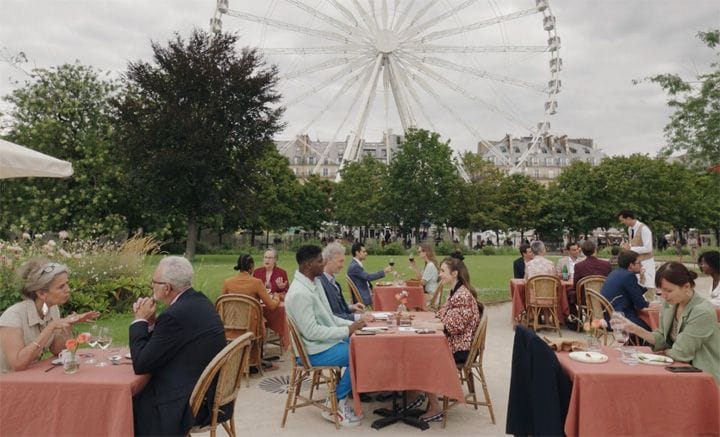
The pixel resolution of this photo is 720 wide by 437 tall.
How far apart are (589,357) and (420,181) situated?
3508 cm

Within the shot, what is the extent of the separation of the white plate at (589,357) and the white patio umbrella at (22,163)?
222 inches

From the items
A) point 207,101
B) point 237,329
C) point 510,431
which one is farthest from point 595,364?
point 207,101

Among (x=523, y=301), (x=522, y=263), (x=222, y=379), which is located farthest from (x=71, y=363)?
(x=522, y=263)

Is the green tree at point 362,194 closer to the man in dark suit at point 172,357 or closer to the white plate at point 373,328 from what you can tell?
the white plate at point 373,328

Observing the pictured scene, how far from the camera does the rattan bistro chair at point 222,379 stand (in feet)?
10.1

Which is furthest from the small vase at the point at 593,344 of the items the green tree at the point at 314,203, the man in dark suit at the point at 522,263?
the green tree at the point at 314,203

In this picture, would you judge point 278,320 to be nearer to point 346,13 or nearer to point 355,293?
point 355,293

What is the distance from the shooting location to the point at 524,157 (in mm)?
39969

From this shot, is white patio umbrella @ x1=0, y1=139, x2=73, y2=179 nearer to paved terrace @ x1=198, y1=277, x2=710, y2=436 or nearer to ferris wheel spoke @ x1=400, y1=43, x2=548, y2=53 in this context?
paved terrace @ x1=198, y1=277, x2=710, y2=436

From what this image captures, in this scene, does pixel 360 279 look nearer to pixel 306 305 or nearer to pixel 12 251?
pixel 306 305

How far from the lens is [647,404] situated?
3.17m

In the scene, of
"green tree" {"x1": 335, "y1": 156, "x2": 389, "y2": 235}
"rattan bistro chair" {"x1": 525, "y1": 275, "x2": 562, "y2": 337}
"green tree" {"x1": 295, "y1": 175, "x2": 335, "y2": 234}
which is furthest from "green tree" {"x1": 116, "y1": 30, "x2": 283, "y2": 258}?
"green tree" {"x1": 295, "y1": 175, "x2": 335, "y2": 234}

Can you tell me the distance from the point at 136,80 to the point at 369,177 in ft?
82.5

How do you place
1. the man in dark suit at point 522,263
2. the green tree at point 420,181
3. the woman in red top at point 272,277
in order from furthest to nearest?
1. the green tree at point 420,181
2. the man in dark suit at point 522,263
3. the woman in red top at point 272,277
